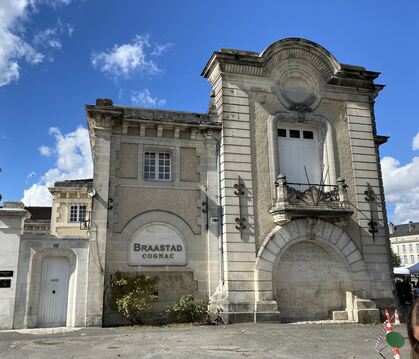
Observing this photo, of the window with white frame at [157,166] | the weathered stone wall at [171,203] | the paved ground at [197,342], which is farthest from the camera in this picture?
the window with white frame at [157,166]

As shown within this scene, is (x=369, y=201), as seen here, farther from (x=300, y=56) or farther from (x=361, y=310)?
(x=300, y=56)

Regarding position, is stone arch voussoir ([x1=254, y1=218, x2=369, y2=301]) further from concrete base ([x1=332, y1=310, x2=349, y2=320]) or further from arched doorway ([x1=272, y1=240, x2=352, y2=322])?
concrete base ([x1=332, y1=310, x2=349, y2=320])

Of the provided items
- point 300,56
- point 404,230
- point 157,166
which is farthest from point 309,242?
point 404,230

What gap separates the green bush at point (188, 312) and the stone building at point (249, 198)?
400 millimetres

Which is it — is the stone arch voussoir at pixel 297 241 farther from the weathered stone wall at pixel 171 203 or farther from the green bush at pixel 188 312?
the green bush at pixel 188 312

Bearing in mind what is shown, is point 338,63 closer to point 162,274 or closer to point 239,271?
point 239,271

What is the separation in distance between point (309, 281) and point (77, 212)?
1502cm

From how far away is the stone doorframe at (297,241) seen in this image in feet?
46.6

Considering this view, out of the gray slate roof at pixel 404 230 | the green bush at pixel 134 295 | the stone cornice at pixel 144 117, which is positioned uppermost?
the gray slate roof at pixel 404 230

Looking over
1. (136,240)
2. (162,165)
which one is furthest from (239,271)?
(162,165)

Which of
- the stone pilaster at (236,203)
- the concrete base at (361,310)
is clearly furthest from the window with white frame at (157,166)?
the concrete base at (361,310)

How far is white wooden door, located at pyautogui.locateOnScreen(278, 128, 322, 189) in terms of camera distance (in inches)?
627

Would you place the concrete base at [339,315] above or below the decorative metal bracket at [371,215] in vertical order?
below

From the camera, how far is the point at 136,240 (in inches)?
557
